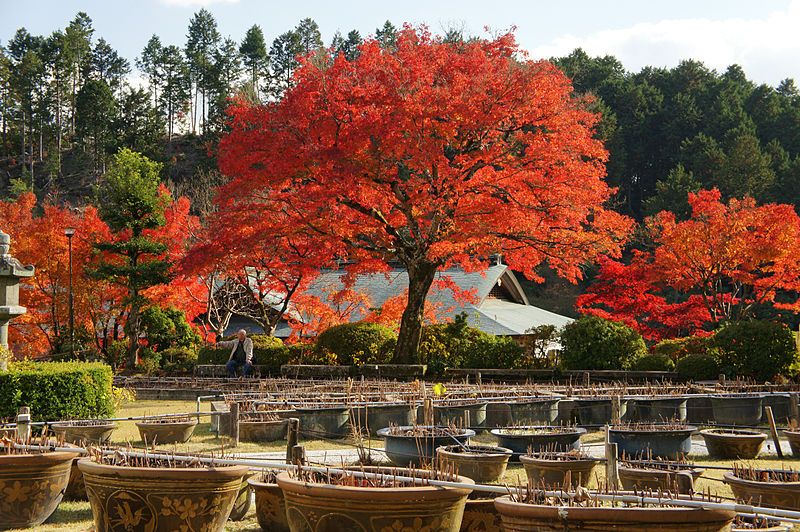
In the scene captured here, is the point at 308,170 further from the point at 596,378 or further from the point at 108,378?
the point at 596,378

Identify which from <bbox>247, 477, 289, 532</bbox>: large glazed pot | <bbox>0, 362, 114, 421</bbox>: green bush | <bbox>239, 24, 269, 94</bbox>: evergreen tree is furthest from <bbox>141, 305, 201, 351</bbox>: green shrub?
<bbox>239, 24, 269, 94</bbox>: evergreen tree

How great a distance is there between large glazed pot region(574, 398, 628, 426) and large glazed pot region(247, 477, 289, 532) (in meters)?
8.34

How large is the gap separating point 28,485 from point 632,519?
15.7 ft

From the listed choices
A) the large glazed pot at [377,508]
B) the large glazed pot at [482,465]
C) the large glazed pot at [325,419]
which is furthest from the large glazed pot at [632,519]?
the large glazed pot at [325,419]

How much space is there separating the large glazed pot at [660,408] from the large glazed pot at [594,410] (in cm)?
30

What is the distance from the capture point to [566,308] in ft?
141

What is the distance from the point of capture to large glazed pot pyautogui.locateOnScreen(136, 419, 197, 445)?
33.7 feet

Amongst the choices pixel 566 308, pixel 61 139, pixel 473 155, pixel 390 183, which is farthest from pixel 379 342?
pixel 61 139

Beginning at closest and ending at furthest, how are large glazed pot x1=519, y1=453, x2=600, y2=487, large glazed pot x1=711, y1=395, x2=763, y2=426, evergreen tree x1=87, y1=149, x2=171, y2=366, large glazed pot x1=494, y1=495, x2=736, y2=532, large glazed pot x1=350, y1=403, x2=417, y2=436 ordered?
1. large glazed pot x1=494, y1=495, x2=736, y2=532
2. large glazed pot x1=519, y1=453, x2=600, y2=487
3. large glazed pot x1=350, y1=403, x2=417, y2=436
4. large glazed pot x1=711, y1=395, x2=763, y2=426
5. evergreen tree x1=87, y1=149, x2=171, y2=366

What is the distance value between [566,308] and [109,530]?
131 feet

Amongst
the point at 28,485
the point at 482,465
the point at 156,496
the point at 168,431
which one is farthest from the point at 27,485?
the point at 168,431

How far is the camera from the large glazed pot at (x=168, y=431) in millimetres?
10259

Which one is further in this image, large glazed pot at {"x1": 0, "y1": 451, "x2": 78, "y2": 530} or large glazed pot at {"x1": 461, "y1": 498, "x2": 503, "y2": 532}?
large glazed pot at {"x1": 0, "y1": 451, "x2": 78, "y2": 530}

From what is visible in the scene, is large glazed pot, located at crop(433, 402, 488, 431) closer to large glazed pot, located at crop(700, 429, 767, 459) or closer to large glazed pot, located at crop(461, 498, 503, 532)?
large glazed pot, located at crop(700, 429, 767, 459)
